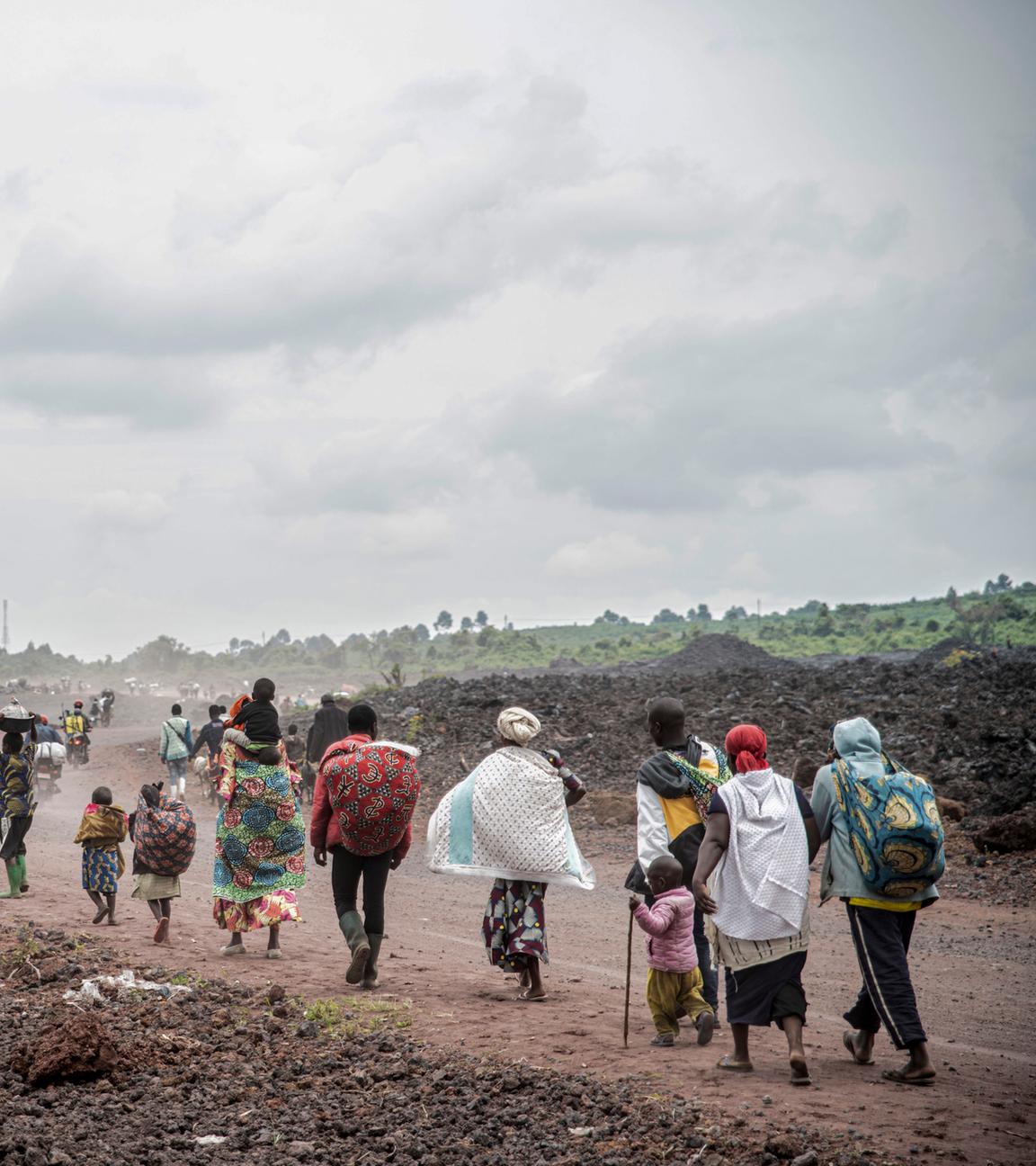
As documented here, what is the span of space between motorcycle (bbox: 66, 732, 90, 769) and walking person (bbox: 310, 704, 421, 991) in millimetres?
23635

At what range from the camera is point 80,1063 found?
6434 mm

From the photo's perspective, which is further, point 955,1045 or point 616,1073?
point 955,1045

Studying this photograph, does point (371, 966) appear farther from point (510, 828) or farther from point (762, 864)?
point (762, 864)

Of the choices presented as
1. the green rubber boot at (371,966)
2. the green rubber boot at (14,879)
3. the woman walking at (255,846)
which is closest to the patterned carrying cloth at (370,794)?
the green rubber boot at (371,966)

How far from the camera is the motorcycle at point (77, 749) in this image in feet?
98.0

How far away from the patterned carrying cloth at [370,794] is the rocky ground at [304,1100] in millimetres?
1026

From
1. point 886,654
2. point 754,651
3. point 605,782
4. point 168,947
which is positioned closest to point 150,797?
point 168,947

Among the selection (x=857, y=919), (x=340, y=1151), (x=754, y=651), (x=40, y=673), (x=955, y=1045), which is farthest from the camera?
(x=40, y=673)

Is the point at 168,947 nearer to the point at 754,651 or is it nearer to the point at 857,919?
the point at 857,919

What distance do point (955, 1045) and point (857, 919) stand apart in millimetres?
1692

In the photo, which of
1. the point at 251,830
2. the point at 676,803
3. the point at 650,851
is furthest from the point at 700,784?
the point at 251,830

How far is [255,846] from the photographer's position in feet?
29.7

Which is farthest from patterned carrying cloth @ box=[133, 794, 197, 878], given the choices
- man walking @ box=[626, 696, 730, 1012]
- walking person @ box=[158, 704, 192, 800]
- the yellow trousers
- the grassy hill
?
the grassy hill

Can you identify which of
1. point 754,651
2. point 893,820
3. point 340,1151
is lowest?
point 340,1151
